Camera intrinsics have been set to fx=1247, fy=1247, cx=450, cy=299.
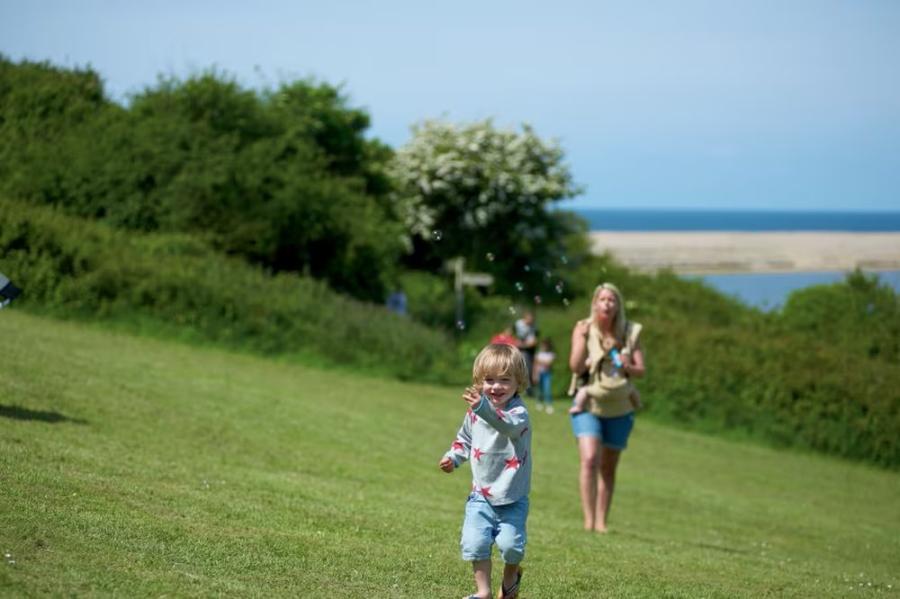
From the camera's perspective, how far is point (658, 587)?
9.78 m

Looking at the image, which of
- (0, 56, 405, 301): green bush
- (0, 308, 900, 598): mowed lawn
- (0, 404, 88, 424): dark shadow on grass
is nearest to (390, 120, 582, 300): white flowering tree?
Result: (0, 56, 405, 301): green bush

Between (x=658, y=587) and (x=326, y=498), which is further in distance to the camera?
(x=326, y=498)

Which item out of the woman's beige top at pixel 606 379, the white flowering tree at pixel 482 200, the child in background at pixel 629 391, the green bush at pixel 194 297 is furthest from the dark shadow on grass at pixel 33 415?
the white flowering tree at pixel 482 200

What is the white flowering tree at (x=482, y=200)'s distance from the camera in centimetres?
5306

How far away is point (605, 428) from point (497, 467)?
190 inches

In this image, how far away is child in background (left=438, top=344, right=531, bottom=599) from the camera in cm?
796

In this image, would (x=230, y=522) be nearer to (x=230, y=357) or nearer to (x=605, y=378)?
(x=605, y=378)

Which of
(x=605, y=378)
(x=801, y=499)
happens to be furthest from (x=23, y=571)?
(x=801, y=499)

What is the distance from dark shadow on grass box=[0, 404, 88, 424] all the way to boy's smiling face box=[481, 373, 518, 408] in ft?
24.4

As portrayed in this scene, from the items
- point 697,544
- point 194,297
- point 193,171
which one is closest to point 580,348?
point 697,544

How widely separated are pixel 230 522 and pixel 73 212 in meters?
26.2

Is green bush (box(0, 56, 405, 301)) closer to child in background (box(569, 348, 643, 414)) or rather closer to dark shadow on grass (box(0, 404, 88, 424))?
dark shadow on grass (box(0, 404, 88, 424))

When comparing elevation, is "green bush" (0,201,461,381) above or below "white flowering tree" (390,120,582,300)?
below

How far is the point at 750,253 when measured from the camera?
135625 mm
